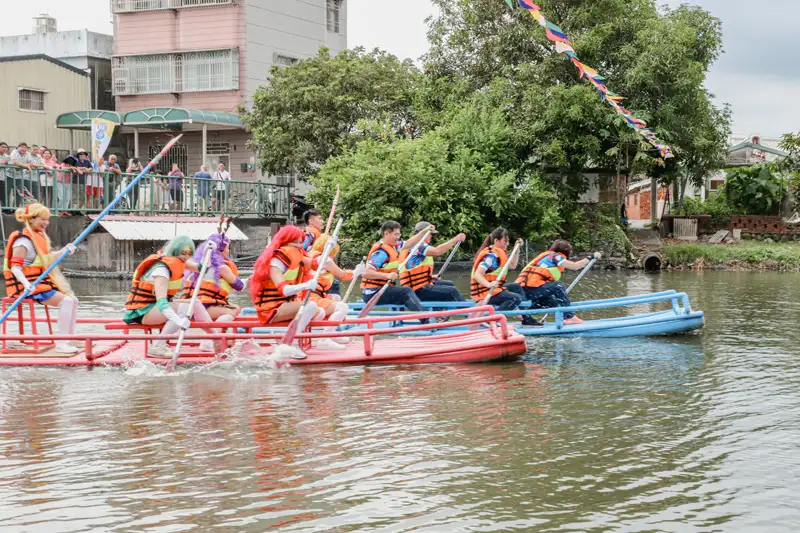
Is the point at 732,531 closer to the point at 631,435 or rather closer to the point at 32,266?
the point at 631,435

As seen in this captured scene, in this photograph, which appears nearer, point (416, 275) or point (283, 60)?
point (416, 275)

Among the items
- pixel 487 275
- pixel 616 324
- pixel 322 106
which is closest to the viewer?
pixel 487 275

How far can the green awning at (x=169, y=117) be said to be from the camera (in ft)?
113

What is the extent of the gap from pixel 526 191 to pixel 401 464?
75.6 feet

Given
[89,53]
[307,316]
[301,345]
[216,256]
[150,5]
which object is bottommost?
[301,345]

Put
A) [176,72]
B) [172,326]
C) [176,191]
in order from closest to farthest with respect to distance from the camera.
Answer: [172,326] → [176,191] → [176,72]

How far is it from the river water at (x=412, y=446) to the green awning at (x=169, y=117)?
23895 mm

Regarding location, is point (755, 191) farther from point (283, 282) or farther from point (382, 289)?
point (283, 282)

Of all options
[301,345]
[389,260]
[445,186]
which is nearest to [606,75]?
[445,186]

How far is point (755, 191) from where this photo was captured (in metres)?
37.2

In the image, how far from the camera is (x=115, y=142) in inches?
1533

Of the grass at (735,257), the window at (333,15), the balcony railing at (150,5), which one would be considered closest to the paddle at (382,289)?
the grass at (735,257)

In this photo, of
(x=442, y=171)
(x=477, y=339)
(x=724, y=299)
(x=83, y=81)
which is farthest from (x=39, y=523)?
(x=83, y=81)

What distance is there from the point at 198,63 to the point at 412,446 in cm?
3266
